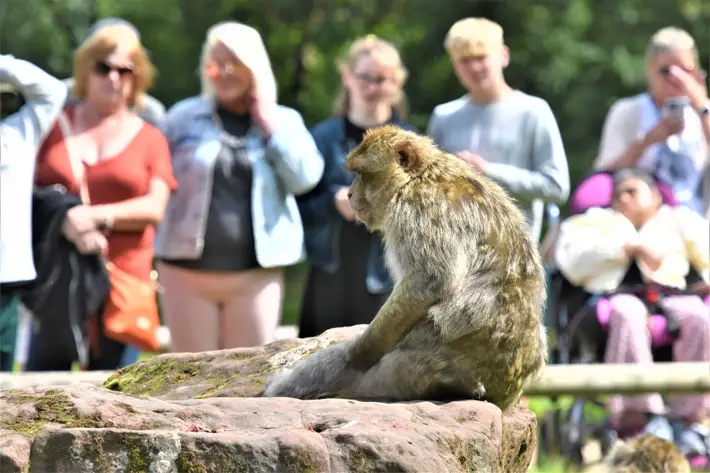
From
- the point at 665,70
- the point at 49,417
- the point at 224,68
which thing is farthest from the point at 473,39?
the point at 49,417

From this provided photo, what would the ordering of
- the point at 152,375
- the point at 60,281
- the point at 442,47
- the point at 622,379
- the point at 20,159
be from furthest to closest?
the point at 442,47 < the point at 622,379 < the point at 60,281 < the point at 20,159 < the point at 152,375

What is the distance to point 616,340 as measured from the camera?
6.36 meters

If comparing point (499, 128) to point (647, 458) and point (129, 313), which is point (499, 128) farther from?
point (129, 313)

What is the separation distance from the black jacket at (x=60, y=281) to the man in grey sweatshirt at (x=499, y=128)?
1.74 meters

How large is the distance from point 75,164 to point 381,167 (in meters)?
2.22

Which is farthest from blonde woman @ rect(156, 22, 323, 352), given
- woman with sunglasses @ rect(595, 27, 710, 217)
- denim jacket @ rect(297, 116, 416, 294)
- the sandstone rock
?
the sandstone rock

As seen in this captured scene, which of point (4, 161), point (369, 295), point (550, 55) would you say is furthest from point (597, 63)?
point (4, 161)

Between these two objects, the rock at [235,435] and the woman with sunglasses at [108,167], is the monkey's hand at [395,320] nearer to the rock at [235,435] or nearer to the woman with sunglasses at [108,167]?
the rock at [235,435]

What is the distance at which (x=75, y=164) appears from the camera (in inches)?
225

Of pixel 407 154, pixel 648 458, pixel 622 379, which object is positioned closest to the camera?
pixel 407 154

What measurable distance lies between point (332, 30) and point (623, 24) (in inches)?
137

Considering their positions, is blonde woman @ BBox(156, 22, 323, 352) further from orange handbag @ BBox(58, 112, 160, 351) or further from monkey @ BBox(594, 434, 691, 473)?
monkey @ BBox(594, 434, 691, 473)

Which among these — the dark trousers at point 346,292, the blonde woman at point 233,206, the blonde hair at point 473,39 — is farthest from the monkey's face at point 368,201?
the blonde hair at point 473,39

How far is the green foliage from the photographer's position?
13.6m
